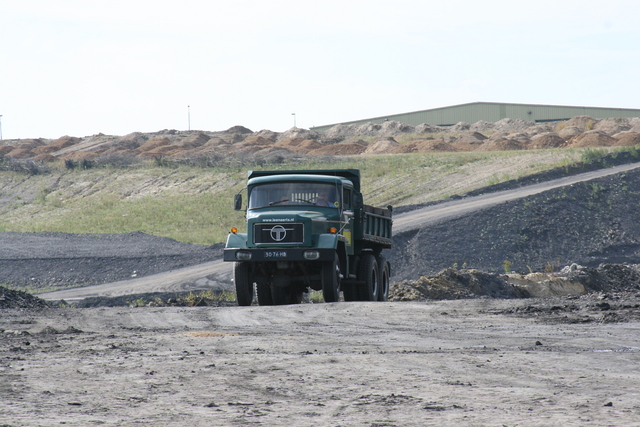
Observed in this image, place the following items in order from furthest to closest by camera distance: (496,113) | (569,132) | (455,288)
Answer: (496,113) < (569,132) < (455,288)

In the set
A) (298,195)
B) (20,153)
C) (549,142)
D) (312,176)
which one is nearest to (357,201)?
(312,176)

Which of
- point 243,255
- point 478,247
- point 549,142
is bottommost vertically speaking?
point 478,247

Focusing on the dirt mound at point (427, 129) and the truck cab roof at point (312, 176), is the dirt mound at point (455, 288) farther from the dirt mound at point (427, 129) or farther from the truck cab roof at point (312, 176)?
the dirt mound at point (427, 129)

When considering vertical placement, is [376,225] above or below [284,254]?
above

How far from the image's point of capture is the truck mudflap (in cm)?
1591

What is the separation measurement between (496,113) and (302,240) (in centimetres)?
8039

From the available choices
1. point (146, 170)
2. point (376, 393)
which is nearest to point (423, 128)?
point (146, 170)

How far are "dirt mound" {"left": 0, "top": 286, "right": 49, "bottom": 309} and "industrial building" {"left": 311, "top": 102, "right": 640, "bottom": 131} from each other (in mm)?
77596

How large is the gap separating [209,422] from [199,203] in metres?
43.6

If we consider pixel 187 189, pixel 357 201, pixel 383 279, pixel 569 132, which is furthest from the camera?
pixel 569 132

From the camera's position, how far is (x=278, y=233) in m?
16.1

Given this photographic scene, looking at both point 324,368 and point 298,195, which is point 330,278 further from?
point 324,368

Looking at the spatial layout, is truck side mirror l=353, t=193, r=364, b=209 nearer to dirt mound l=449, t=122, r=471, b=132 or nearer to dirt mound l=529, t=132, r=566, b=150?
dirt mound l=529, t=132, r=566, b=150

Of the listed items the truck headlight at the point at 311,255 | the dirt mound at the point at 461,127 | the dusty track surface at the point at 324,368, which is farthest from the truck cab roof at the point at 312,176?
the dirt mound at the point at 461,127
